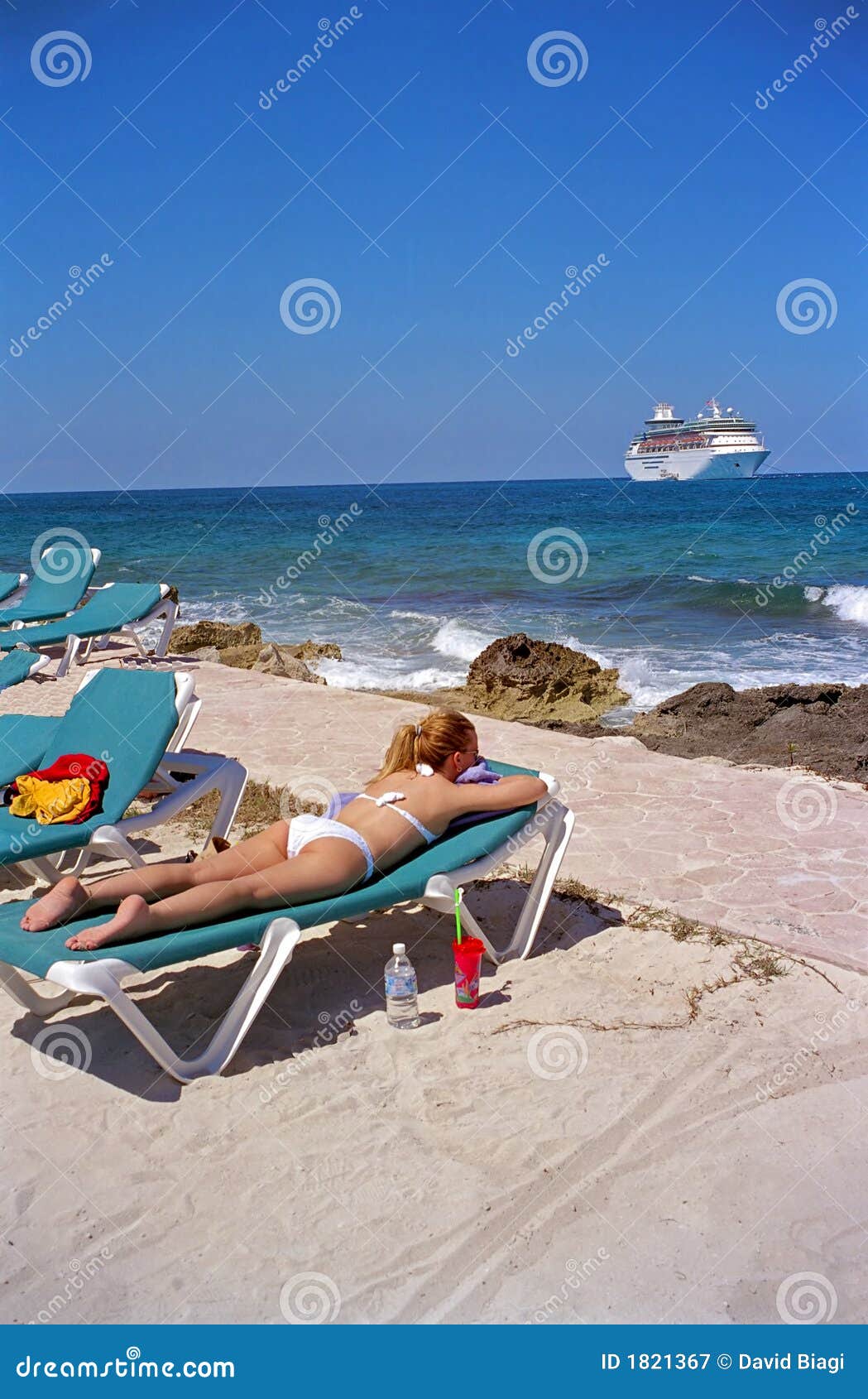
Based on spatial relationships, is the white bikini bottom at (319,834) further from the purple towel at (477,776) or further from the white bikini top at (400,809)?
the purple towel at (477,776)

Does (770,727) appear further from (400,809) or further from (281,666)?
(400,809)

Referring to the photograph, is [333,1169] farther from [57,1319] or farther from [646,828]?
[646,828]

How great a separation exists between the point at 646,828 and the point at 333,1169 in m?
3.09

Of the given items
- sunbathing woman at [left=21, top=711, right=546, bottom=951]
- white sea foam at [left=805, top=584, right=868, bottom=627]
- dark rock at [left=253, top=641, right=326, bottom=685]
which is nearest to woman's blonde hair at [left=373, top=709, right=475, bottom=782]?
sunbathing woman at [left=21, top=711, right=546, bottom=951]

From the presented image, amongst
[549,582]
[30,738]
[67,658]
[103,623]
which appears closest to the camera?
[30,738]

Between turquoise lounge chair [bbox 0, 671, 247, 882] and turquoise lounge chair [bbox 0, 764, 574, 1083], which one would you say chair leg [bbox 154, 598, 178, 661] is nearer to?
turquoise lounge chair [bbox 0, 671, 247, 882]

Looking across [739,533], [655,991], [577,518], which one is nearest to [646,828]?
[655,991]

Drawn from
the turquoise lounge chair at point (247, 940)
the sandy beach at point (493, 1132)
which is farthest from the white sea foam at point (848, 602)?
the turquoise lounge chair at point (247, 940)

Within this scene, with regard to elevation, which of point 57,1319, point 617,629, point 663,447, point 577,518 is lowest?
point 57,1319

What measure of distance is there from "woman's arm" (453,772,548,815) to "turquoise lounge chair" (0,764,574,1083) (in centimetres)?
5

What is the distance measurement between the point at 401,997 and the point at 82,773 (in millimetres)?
1804

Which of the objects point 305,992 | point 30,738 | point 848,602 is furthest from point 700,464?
point 305,992

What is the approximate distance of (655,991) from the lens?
417 centimetres

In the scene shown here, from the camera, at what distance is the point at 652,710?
35.6 ft
